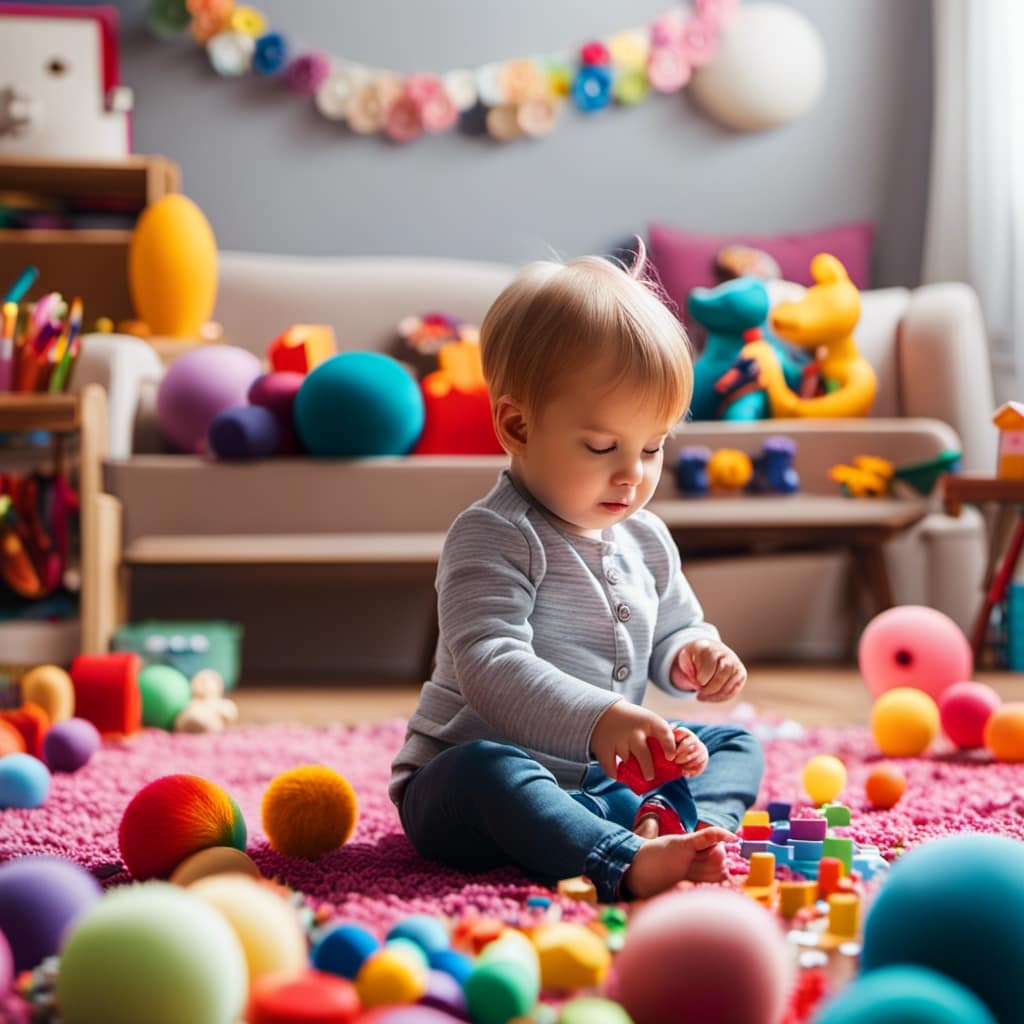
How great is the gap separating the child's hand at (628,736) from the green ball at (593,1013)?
27 cm

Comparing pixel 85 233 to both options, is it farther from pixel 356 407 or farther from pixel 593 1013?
pixel 593 1013

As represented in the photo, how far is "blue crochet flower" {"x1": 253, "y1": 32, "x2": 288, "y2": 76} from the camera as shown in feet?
10.2

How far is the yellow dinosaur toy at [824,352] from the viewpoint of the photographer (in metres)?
2.52

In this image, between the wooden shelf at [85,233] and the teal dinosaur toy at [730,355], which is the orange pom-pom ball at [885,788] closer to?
the teal dinosaur toy at [730,355]

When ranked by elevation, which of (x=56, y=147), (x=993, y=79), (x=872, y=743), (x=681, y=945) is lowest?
(x=872, y=743)

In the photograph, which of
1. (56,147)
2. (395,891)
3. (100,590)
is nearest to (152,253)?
(56,147)

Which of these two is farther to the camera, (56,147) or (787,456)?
(56,147)

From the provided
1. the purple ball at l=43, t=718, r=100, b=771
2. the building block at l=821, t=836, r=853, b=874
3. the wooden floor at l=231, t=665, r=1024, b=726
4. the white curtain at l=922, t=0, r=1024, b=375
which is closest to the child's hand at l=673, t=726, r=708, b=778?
the building block at l=821, t=836, r=853, b=874

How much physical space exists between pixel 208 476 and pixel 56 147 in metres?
1.10

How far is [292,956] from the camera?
0.67 m

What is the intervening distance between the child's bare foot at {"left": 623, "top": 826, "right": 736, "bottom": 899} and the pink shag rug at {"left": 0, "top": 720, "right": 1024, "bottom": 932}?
0.05 meters

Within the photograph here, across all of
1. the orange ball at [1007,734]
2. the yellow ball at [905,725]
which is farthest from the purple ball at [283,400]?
the orange ball at [1007,734]

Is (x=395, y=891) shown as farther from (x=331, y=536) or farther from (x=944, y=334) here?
(x=944, y=334)

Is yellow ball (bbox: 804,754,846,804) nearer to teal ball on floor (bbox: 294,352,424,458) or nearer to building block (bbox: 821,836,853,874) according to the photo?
building block (bbox: 821,836,853,874)
